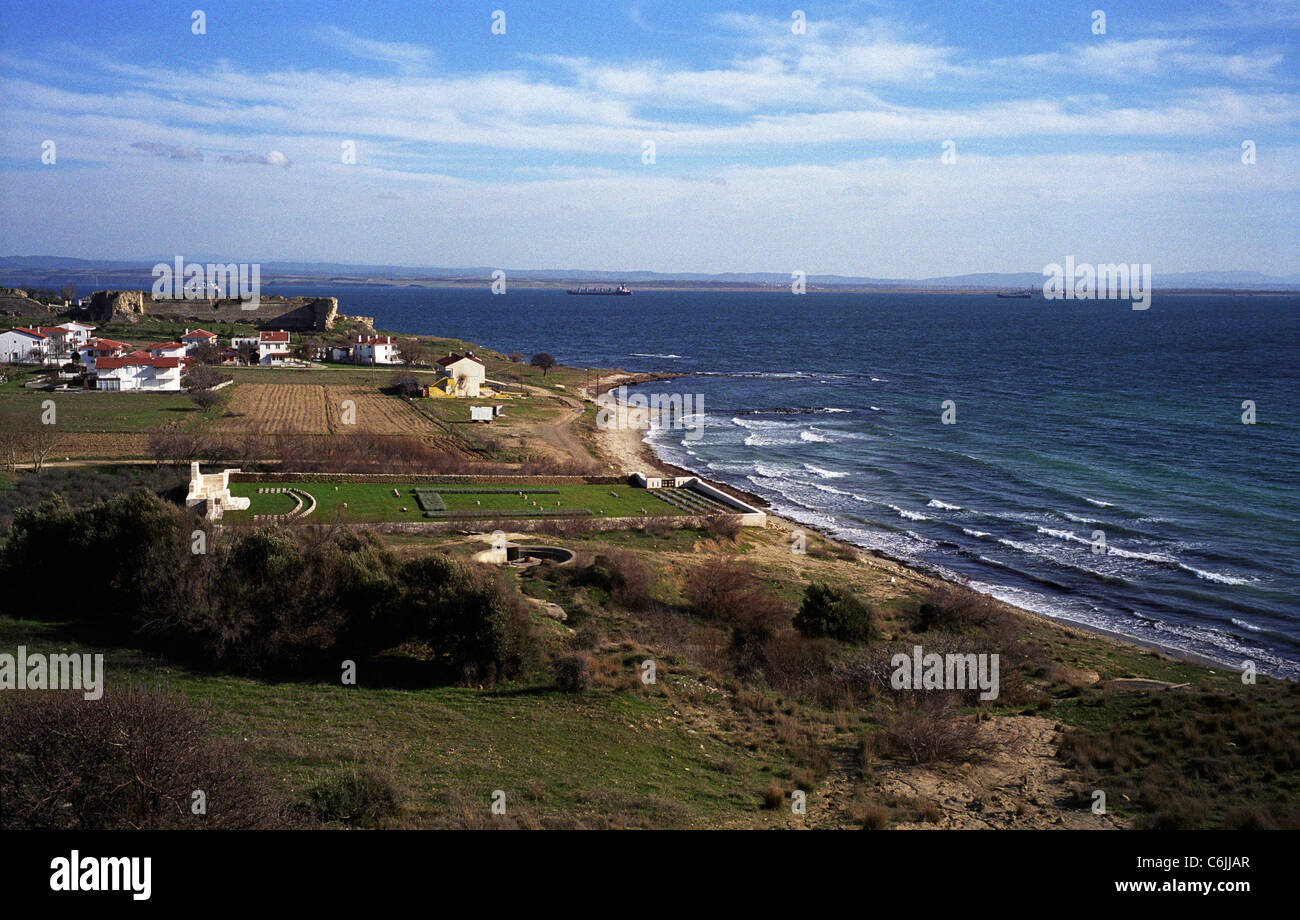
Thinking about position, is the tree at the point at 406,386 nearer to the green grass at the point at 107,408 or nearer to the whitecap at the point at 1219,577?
the green grass at the point at 107,408

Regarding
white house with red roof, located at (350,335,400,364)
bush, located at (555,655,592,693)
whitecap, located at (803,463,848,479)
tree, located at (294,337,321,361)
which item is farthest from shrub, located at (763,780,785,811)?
tree, located at (294,337,321,361)

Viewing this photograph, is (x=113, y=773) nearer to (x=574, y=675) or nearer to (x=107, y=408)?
(x=574, y=675)

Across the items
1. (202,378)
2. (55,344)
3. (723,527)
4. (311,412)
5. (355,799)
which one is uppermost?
(55,344)

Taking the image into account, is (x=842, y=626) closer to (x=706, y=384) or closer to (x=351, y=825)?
(x=351, y=825)

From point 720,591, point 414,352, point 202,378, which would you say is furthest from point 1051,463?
point 414,352

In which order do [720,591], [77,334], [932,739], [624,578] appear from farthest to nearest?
[77,334] → [624,578] → [720,591] → [932,739]
